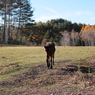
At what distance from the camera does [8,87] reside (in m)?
5.43

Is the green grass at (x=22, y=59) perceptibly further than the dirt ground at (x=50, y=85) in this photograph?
Yes

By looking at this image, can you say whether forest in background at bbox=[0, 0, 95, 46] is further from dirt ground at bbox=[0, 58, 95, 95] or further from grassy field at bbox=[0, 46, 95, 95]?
dirt ground at bbox=[0, 58, 95, 95]

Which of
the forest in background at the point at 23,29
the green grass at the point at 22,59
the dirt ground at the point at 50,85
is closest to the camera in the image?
the dirt ground at the point at 50,85

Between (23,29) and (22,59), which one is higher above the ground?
(23,29)

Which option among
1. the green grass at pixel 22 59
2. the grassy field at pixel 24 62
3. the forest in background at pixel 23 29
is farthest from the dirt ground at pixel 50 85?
the forest in background at pixel 23 29

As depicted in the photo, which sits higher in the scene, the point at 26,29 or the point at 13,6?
the point at 13,6

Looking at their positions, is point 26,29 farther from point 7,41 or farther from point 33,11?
point 7,41

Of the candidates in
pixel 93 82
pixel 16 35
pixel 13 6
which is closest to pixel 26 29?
pixel 16 35

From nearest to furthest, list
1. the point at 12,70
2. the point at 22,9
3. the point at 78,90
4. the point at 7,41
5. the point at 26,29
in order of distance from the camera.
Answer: the point at 78,90 < the point at 12,70 < the point at 7,41 < the point at 22,9 < the point at 26,29

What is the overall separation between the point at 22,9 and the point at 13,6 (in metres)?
Result: 3.16

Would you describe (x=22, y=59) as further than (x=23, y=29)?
No

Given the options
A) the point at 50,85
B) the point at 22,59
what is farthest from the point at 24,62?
the point at 50,85

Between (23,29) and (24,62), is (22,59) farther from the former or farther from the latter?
(23,29)

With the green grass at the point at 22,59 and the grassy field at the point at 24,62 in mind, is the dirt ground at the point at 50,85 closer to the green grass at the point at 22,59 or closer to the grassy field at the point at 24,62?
the grassy field at the point at 24,62
